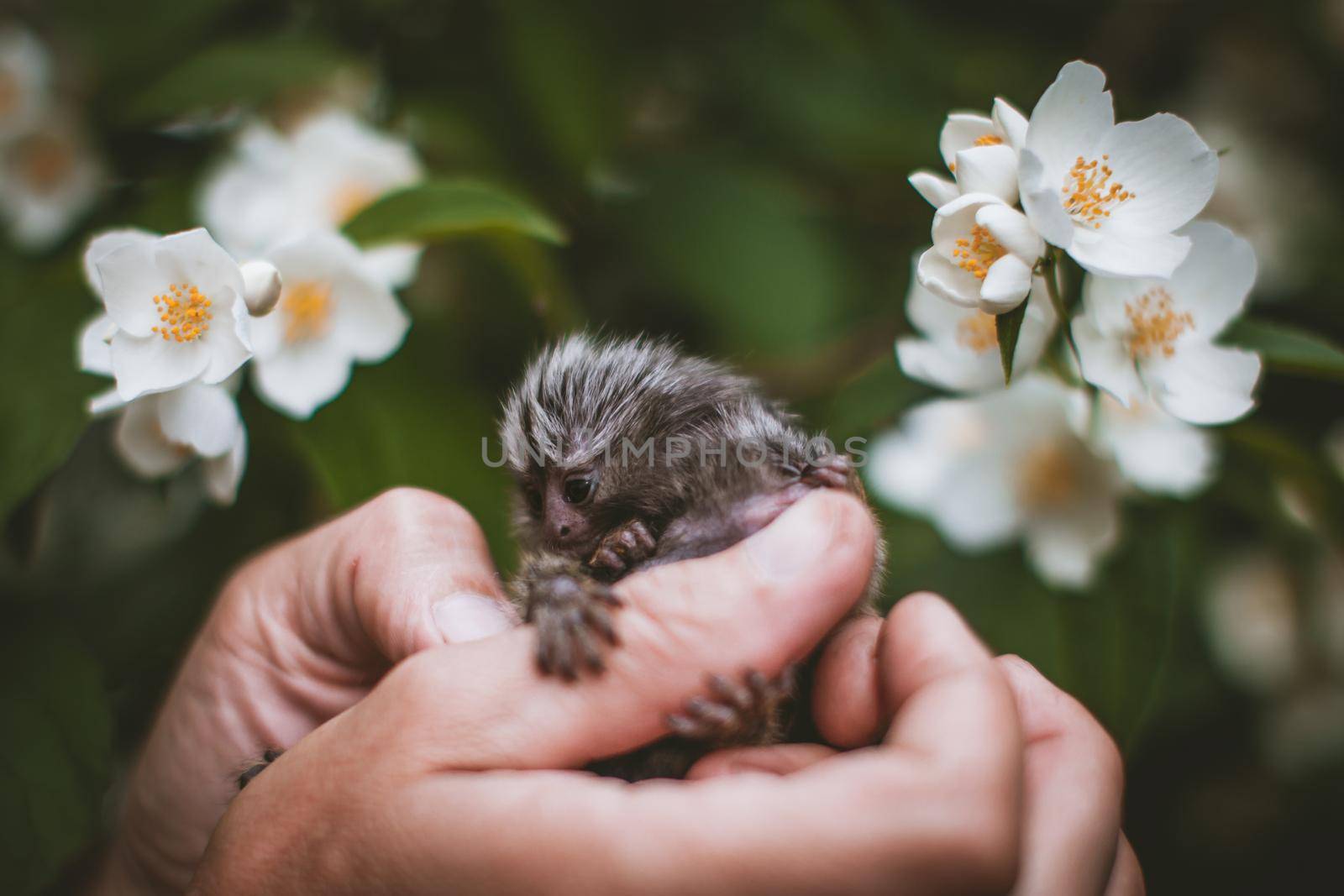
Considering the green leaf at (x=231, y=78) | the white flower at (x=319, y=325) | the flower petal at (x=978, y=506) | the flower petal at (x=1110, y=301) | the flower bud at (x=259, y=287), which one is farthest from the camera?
the green leaf at (x=231, y=78)

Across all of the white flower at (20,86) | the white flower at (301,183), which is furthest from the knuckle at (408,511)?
the white flower at (20,86)

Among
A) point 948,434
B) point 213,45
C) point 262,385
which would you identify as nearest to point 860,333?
point 948,434

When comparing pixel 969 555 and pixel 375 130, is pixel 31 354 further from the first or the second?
pixel 969 555

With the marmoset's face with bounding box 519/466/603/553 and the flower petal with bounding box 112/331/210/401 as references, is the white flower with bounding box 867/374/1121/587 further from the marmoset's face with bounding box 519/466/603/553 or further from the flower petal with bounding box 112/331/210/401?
the flower petal with bounding box 112/331/210/401

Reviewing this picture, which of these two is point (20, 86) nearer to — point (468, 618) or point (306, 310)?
point (306, 310)

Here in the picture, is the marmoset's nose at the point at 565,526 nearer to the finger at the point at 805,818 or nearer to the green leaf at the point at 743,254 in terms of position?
the finger at the point at 805,818

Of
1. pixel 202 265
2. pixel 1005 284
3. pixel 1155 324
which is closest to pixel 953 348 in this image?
pixel 1155 324

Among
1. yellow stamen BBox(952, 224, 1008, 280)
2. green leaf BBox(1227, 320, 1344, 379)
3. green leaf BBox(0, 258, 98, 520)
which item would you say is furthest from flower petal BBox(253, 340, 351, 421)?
green leaf BBox(1227, 320, 1344, 379)
